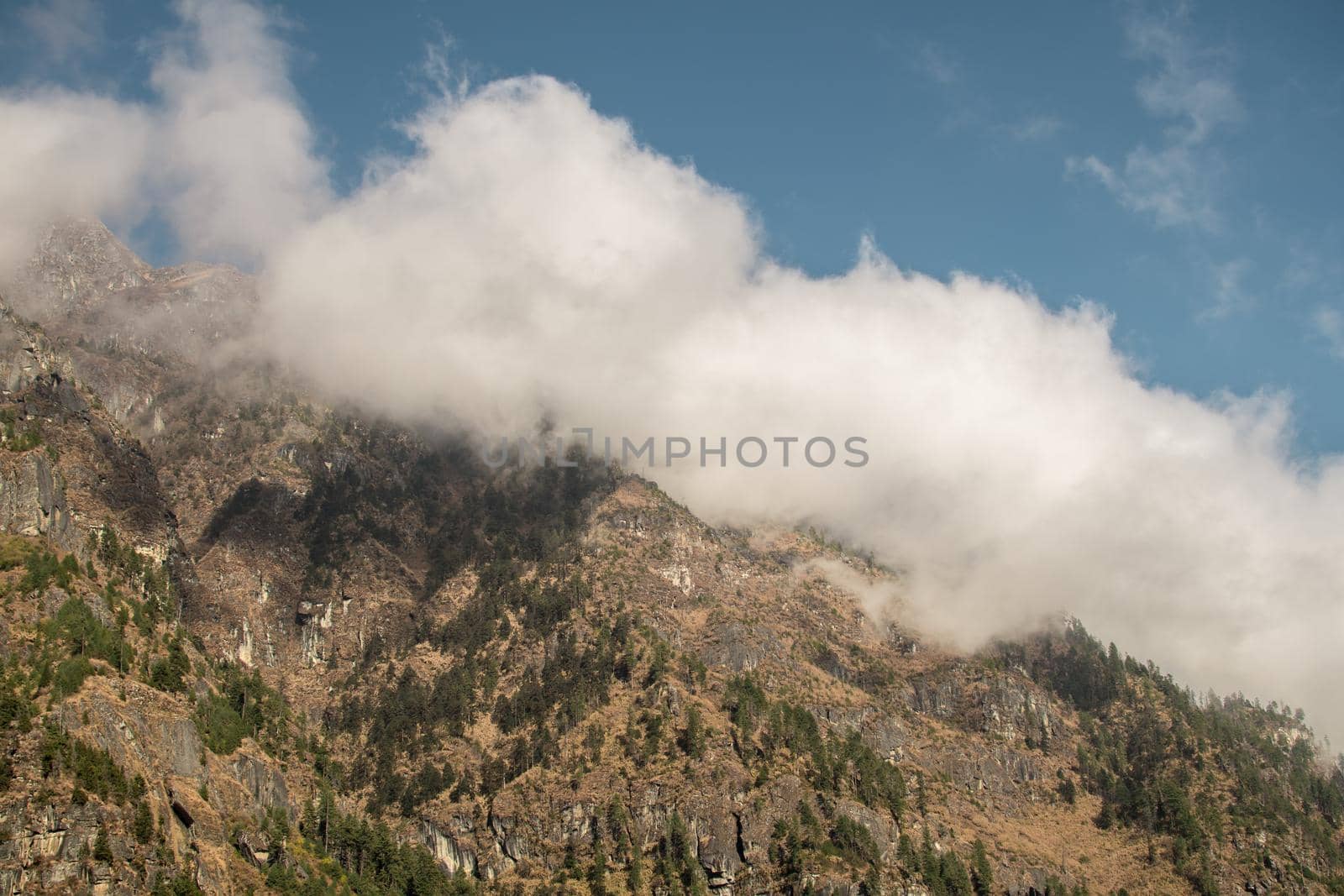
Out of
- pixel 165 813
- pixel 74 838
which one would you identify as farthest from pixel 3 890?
pixel 165 813

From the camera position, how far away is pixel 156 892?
586 ft

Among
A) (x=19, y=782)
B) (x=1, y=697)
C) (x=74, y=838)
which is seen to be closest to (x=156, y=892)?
(x=74, y=838)

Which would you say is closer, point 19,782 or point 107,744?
point 19,782

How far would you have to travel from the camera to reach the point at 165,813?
194375 millimetres

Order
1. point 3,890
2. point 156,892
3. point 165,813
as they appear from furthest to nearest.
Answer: point 165,813 < point 156,892 < point 3,890

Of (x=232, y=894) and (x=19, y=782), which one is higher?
(x=19, y=782)

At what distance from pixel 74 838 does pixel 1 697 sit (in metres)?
27.1

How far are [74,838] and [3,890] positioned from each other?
11994 mm

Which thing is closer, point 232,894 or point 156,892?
point 156,892

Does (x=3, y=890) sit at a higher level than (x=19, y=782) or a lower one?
lower

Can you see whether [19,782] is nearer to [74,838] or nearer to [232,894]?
[74,838]

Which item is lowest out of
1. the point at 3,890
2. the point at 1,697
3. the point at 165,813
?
the point at 3,890

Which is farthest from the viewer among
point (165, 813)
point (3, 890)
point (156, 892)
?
point (165, 813)

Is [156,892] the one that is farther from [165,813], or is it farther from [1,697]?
[1,697]
